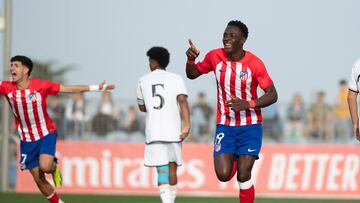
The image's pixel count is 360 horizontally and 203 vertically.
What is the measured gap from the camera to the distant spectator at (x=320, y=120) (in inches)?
946

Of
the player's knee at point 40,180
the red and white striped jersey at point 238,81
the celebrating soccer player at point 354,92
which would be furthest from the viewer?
the player's knee at point 40,180

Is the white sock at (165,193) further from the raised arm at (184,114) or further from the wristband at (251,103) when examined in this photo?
the wristband at (251,103)

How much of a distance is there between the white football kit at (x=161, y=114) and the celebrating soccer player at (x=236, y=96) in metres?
2.02

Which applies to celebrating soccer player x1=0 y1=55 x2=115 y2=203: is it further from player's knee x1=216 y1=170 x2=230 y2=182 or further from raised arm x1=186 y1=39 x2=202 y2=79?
player's knee x1=216 y1=170 x2=230 y2=182

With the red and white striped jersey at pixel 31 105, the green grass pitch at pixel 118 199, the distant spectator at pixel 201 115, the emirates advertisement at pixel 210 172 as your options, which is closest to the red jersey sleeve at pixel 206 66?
the red and white striped jersey at pixel 31 105

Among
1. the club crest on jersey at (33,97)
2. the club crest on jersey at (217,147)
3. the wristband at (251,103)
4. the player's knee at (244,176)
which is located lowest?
the player's knee at (244,176)

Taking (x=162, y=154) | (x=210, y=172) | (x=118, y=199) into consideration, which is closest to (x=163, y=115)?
(x=162, y=154)

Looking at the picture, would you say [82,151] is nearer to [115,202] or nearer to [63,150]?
[63,150]

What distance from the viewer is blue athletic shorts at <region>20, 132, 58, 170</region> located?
16.2 m

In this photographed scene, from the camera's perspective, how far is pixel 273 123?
24297 mm

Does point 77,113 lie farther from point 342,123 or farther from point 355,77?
point 355,77

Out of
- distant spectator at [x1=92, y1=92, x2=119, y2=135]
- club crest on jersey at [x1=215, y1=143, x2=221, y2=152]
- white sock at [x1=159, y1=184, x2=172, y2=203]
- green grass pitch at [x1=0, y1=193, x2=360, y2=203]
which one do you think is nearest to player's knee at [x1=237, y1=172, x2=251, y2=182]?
club crest on jersey at [x1=215, y1=143, x2=221, y2=152]

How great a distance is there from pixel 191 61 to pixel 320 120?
10.8 metres

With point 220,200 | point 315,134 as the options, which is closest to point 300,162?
point 315,134
